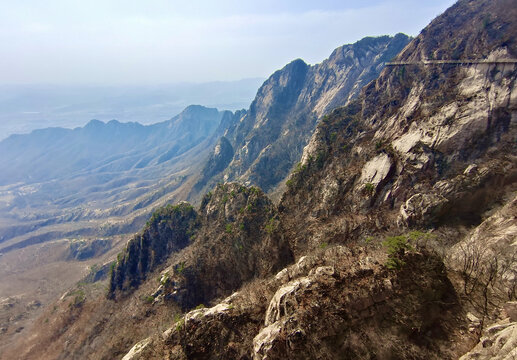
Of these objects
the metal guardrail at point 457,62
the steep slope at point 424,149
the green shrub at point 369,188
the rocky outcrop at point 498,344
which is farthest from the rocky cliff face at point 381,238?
the metal guardrail at point 457,62

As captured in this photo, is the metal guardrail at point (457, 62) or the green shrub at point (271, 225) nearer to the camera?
the metal guardrail at point (457, 62)

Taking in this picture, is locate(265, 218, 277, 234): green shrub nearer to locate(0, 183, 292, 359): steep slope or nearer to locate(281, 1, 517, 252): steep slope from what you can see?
locate(0, 183, 292, 359): steep slope

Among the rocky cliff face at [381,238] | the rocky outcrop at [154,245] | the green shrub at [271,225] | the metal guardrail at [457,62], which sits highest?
the metal guardrail at [457,62]

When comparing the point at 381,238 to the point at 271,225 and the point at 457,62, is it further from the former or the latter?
the point at 457,62

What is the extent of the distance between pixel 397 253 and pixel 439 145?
29701 mm

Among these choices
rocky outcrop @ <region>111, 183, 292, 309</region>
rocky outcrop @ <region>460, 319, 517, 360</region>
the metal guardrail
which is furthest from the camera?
rocky outcrop @ <region>111, 183, 292, 309</region>

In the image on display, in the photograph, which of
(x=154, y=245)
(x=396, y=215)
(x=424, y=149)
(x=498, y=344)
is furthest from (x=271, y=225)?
(x=154, y=245)

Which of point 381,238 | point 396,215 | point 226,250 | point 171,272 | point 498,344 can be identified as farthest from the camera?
point 171,272

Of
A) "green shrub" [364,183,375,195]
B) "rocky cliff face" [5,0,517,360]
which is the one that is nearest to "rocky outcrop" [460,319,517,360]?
"rocky cliff face" [5,0,517,360]

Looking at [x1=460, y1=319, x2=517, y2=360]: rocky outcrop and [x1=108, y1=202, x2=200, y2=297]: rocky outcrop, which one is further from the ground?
[x1=460, y1=319, x2=517, y2=360]: rocky outcrop

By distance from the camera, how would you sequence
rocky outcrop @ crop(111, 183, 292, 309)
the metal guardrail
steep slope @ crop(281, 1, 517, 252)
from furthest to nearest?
rocky outcrop @ crop(111, 183, 292, 309)
the metal guardrail
steep slope @ crop(281, 1, 517, 252)

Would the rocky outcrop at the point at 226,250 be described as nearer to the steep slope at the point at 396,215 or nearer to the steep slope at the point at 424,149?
the steep slope at the point at 396,215

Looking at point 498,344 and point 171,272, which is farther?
point 171,272

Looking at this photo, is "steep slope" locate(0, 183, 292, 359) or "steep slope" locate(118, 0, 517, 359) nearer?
"steep slope" locate(118, 0, 517, 359)
